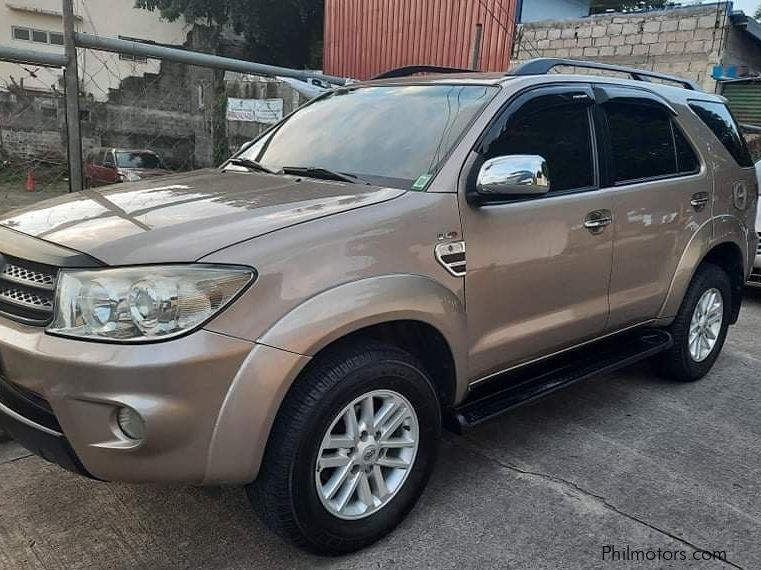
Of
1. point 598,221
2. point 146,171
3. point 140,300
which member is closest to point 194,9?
point 146,171

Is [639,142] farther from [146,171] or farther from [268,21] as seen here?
[268,21]

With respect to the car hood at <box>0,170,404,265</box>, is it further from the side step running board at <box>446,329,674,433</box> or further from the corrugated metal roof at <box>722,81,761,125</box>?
the corrugated metal roof at <box>722,81,761,125</box>

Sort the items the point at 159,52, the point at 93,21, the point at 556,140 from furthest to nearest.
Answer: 1. the point at 93,21
2. the point at 159,52
3. the point at 556,140

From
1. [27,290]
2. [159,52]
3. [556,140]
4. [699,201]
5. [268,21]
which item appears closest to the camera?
[27,290]

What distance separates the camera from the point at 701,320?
14.8 ft

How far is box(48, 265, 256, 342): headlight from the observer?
7.02 ft

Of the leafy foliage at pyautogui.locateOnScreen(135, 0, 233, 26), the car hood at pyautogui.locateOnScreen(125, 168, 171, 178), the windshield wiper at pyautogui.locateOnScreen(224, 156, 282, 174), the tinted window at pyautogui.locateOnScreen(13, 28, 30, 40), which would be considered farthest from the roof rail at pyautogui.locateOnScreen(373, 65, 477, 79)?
the tinted window at pyautogui.locateOnScreen(13, 28, 30, 40)

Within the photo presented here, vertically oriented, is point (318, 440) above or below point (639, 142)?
below

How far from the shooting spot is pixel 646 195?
3.76 meters

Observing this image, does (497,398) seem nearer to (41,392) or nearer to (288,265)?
(288,265)

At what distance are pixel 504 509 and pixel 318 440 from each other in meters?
1.05

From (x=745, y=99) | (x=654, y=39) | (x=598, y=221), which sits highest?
(x=654, y=39)

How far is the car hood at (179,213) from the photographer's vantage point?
7.43 feet

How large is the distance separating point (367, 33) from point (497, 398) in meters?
15.1
